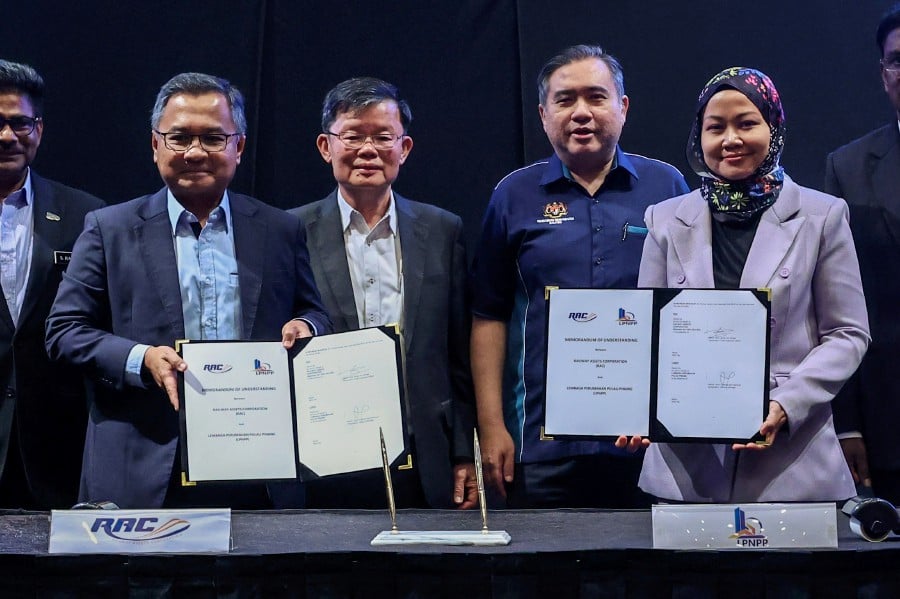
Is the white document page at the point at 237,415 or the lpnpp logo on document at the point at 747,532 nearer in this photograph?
the lpnpp logo on document at the point at 747,532

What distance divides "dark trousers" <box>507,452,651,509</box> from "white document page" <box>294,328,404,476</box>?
80 cm

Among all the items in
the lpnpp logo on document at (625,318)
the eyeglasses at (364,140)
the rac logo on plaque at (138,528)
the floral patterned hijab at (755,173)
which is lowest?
the rac logo on plaque at (138,528)

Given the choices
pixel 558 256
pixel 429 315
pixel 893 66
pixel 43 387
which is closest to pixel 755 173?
pixel 558 256

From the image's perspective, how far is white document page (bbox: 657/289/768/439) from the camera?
8.11 ft

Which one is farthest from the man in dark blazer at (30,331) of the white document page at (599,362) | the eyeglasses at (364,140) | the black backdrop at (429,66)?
the white document page at (599,362)

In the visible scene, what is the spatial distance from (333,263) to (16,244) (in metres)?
1.05

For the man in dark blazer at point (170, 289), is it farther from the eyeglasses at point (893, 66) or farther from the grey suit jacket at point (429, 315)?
the eyeglasses at point (893, 66)

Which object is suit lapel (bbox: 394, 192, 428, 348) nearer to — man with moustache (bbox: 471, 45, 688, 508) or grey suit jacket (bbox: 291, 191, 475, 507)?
grey suit jacket (bbox: 291, 191, 475, 507)

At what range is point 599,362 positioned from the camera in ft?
8.38

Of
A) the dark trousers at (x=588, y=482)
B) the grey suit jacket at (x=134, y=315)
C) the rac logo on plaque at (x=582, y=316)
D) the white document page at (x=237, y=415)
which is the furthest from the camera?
the dark trousers at (x=588, y=482)

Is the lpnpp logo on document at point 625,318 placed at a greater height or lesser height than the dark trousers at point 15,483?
greater

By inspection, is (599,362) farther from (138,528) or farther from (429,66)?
(429,66)

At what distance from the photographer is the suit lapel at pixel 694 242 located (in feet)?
8.82

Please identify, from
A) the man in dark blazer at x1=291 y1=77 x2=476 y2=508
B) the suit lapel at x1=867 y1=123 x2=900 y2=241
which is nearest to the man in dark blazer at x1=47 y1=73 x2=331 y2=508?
the man in dark blazer at x1=291 y1=77 x2=476 y2=508
